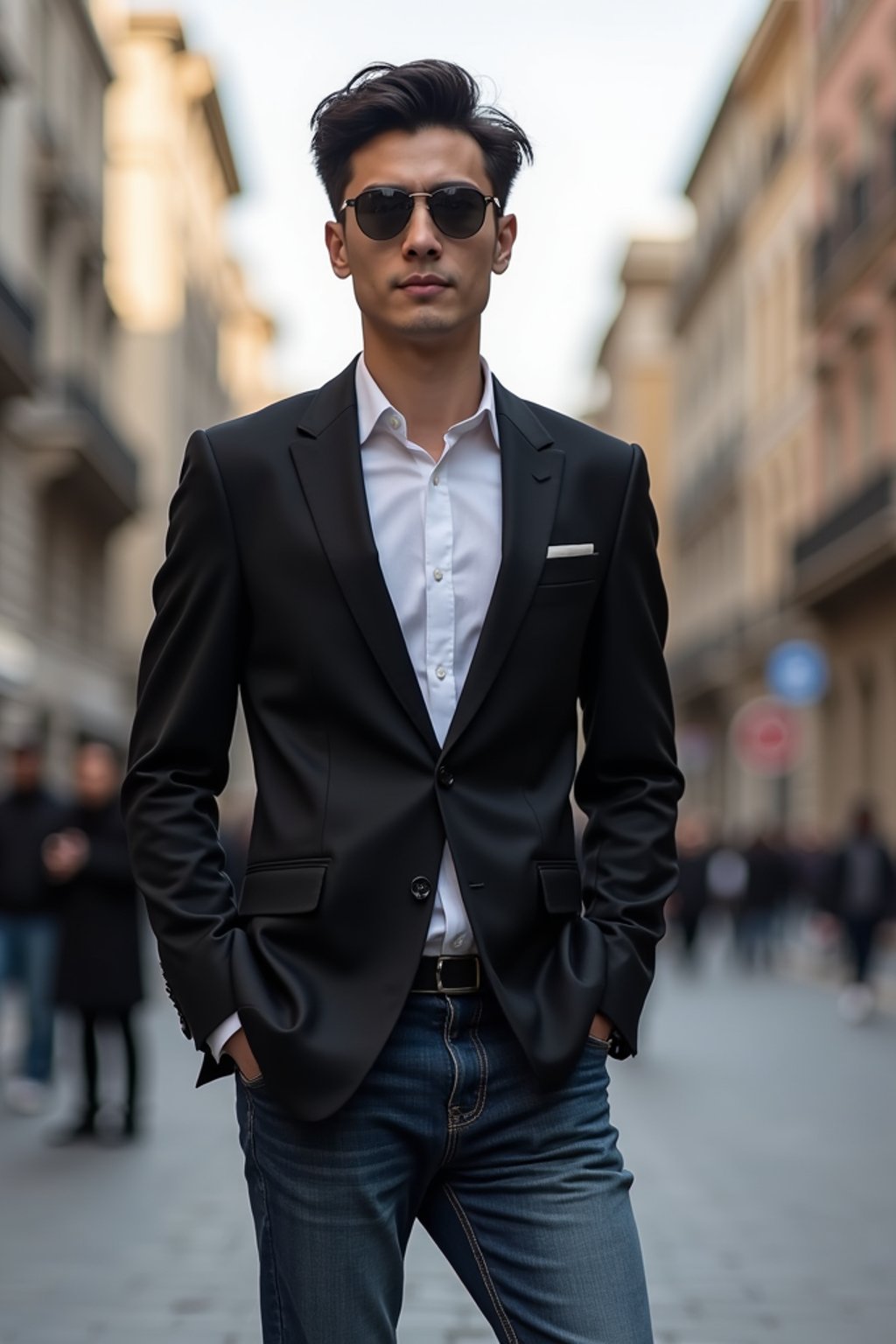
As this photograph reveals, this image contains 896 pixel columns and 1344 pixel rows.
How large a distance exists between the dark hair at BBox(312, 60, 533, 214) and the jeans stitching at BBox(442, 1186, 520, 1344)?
136 centimetres

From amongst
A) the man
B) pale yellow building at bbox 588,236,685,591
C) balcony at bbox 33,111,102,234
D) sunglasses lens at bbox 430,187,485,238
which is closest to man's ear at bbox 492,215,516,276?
the man

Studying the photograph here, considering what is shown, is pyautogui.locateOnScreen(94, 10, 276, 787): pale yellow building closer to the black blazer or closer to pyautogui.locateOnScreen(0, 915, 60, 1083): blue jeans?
pyautogui.locateOnScreen(0, 915, 60, 1083): blue jeans

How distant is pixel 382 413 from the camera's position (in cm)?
308

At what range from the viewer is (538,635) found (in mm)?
2973

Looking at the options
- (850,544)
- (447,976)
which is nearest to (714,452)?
(850,544)

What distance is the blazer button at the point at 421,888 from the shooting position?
9.23ft

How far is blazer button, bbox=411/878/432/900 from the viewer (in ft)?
9.23

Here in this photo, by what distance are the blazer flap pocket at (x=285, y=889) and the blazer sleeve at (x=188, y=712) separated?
3cm

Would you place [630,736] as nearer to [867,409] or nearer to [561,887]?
[561,887]

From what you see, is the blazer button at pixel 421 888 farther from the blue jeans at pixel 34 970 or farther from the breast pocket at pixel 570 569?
the blue jeans at pixel 34 970

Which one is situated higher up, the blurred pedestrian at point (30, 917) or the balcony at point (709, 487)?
the balcony at point (709, 487)

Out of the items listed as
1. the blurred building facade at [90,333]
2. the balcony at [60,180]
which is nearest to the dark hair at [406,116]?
the blurred building facade at [90,333]

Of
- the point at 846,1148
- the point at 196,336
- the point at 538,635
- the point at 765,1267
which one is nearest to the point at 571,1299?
the point at 538,635

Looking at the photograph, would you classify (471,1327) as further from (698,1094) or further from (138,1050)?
(698,1094)
